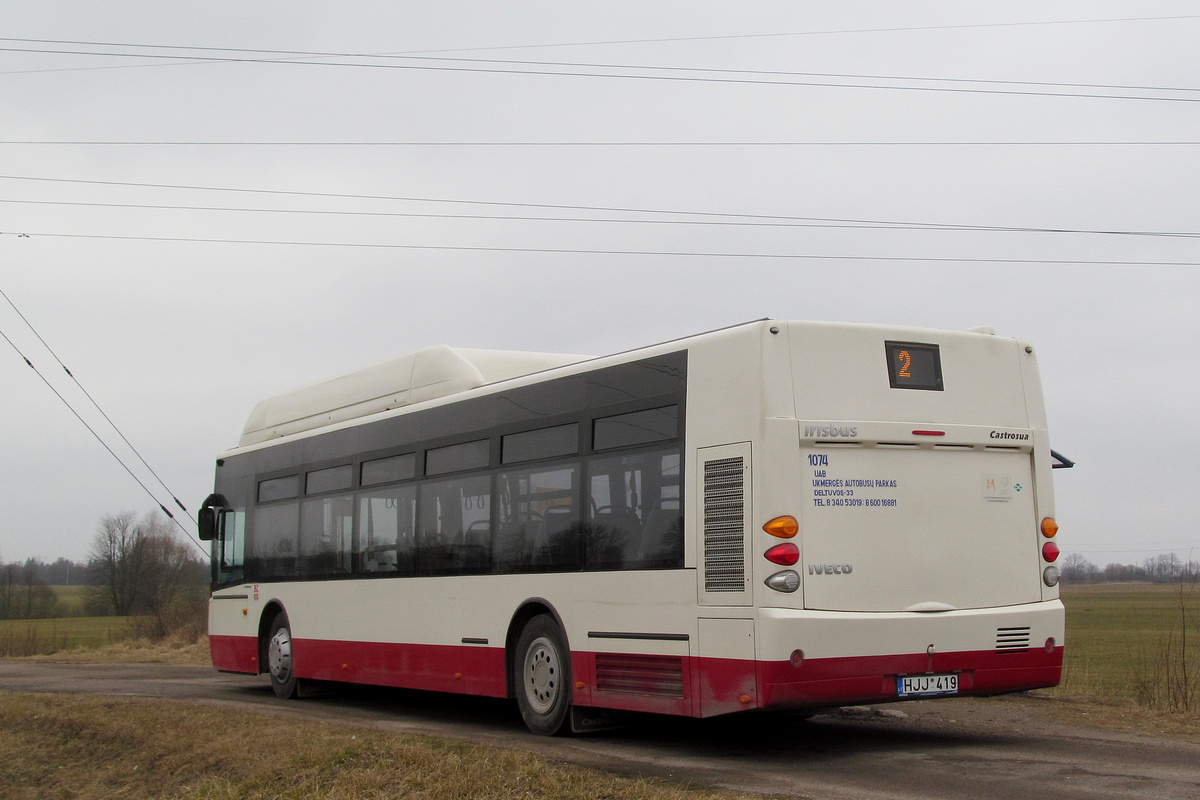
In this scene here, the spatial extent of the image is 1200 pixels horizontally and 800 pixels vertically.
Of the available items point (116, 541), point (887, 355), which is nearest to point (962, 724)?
point (887, 355)

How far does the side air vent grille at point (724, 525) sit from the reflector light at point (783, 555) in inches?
8.4

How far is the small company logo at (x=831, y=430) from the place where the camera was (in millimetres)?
8195

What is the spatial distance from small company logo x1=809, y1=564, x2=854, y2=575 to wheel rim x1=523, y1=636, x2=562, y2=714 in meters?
2.66

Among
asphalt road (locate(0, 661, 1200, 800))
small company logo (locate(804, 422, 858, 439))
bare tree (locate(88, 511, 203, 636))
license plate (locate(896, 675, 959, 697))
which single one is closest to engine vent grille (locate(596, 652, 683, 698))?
asphalt road (locate(0, 661, 1200, 800))

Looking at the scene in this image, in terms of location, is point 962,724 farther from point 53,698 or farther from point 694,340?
point 53,698

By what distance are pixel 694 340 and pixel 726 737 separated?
3286 mm

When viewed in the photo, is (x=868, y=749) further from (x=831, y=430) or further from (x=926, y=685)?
(x=831, y=430)

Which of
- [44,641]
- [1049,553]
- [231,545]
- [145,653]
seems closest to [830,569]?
[1049,553]

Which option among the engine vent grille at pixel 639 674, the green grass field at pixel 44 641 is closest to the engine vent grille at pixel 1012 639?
the engine vent grille at pixel 639 674

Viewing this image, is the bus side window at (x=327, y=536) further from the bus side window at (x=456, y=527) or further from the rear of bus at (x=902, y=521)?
the rear of bus at (x=902, y=521)

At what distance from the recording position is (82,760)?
32.8 feet

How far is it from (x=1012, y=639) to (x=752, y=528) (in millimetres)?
2169

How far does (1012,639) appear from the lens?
8633 millimetres

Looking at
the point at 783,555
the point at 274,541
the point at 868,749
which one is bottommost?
the point at 868,749
